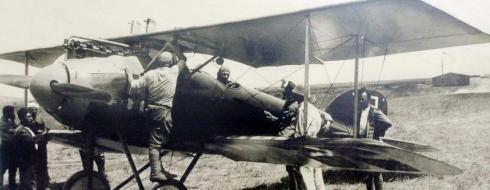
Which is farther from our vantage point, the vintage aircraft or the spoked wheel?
the spoked wheel

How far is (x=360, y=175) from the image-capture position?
8711mm

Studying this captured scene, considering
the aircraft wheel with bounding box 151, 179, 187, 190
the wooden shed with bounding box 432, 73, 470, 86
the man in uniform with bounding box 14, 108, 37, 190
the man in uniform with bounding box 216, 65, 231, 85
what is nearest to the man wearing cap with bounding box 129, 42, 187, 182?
the aircraft wheel with bounding box 151, 179, 187, 190

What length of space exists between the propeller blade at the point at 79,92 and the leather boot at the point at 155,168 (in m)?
0.81

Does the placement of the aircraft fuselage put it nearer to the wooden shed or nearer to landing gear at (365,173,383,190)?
landing gear at (365,173,383,190)

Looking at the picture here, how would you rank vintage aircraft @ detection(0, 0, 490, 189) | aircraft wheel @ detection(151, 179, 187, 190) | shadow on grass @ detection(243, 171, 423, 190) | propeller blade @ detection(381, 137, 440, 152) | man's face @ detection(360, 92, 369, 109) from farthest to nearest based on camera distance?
propeller blade @ detection(381, 137, 440, 152) < shadow on grass @ detection(243, 171, 423, 190) < man's face @ detection(360, 92, 369, 109) < aircraft wheel @ detection(151, 179, 187, 190) < vintage aircraft @ detection(0, 0, 490, 189)

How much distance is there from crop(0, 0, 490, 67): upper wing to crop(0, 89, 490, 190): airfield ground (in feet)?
6.77

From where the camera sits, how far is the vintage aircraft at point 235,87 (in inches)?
A: 186

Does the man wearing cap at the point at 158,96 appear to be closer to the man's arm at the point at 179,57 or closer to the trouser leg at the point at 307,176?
the man's arm at the point at 179,57

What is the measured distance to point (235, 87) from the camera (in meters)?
6.28

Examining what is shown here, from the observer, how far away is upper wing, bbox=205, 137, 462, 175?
183 inches

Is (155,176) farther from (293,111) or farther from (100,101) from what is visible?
(293,111)

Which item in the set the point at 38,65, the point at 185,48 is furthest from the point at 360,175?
the point at 38,65

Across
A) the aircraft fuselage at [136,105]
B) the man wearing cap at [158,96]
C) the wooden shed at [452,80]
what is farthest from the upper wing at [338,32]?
the wooden shed at [452,80]

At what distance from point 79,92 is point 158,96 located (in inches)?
33.2
